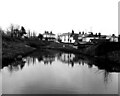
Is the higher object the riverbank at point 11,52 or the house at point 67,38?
the house at point 67,38

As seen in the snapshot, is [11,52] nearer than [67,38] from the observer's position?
Yes

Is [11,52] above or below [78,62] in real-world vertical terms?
above

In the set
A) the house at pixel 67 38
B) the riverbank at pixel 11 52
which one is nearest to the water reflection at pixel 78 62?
the riverbank at pixel 11 52

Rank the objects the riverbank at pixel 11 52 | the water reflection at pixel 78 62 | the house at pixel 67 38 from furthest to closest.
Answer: the house at pixel 67 38
the riverbank at pixel 11 52
the water reflection at pixel 78 62

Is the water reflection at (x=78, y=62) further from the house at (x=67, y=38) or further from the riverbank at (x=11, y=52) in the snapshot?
the house at (x=67, y=38)

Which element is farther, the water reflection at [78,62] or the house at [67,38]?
the house at [67,38]

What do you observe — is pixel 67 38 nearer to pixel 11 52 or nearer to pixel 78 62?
pixel 11 52

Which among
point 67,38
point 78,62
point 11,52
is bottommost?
point 78,62

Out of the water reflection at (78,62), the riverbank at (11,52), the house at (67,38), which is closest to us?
the water reflection at (78,62)

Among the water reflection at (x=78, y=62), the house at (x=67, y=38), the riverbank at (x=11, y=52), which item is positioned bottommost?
the water reflection at (x=78, y=62)

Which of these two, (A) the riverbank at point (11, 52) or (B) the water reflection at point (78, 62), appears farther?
(A) the riverbank at point (11, 52)

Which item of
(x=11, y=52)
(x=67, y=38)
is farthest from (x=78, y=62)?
(x=67, y=38)

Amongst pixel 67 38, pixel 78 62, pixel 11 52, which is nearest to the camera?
pixel 78 62

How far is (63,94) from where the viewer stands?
14680mm
